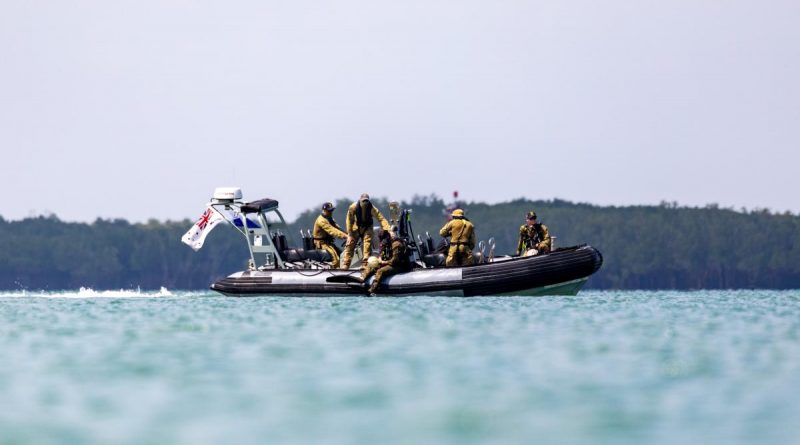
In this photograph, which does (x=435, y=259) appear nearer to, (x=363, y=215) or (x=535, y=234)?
(x=363, y=215)

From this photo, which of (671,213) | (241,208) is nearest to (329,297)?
(241,208)

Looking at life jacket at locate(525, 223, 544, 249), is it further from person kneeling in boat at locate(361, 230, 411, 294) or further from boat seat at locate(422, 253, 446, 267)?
person kneeling in boat at locate(361, 230, 411, 294)

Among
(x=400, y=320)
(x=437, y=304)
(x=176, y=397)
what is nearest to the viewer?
(x=176, y=397)

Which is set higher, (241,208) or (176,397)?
(241,208)

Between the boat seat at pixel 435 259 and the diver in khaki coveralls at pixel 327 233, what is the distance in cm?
210

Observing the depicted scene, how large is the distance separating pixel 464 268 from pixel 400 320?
753 centimetres

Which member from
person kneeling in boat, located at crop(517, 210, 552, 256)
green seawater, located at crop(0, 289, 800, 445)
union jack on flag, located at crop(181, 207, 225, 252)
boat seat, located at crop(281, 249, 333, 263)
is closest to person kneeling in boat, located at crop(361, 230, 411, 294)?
boat seat, located at crop(281, 249, 333, 263)

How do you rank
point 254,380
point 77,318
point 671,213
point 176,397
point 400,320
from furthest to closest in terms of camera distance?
point 671,213 → point 77,318 → point 400,320 → point 254,380 → point 176,397

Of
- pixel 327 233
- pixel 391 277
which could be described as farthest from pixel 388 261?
pixel 327 233

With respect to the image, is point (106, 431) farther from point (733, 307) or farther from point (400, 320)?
point (733, 307)

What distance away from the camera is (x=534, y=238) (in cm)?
3472

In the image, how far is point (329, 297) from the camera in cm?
3569

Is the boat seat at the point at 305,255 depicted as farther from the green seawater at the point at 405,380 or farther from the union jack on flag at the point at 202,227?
the green seawater at the point at 405,380

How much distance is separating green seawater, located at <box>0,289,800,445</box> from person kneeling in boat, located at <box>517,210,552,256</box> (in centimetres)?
724
